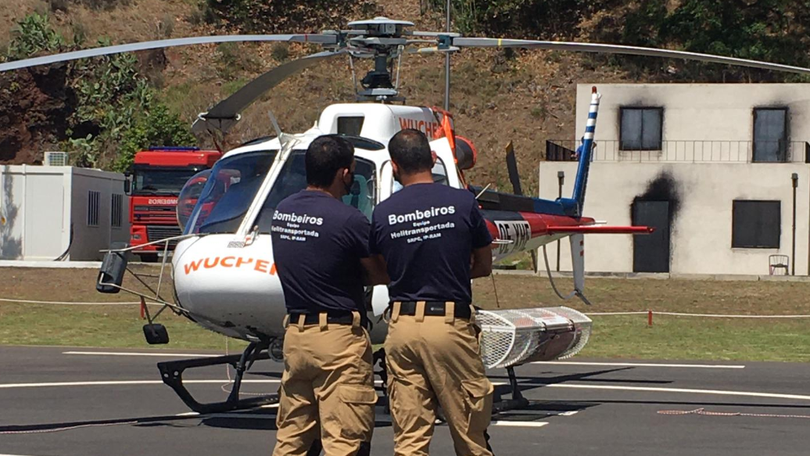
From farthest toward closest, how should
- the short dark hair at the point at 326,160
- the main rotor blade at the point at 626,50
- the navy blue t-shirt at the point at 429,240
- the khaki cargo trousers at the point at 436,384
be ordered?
the main rotor blade at the point at 626,50 < the short dark hair at the point at 326,160 < the navy blue t-shirt at the point at 429,240 < the khaki cargo trousers at the point at 436,384

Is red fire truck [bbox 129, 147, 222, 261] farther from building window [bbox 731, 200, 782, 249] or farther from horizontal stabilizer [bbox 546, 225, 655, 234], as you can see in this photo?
horizontal stabilizer [bbox 546, 225, 655, 234]

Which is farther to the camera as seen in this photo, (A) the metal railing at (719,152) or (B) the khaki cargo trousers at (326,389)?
(A) the metal railing at (719,152)

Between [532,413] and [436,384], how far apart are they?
201 inches

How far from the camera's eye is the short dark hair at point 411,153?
7676 millimetres

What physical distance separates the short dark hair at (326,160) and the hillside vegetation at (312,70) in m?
44.0

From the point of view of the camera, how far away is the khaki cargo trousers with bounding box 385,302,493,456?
734 centimetres

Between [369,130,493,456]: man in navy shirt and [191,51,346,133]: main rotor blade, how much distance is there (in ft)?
16.3

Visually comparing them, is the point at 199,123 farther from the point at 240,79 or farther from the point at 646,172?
the point at 240,79

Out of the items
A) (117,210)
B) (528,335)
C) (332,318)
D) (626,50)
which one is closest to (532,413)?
(528,335)

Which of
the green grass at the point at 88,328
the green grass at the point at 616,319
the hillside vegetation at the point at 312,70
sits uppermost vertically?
the hillside vegetation at the point at 312,70

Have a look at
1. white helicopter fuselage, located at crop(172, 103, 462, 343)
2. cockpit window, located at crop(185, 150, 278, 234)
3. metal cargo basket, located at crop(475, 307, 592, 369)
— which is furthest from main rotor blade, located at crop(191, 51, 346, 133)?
metal cargo basket, located at crop(475, 307, 592, 369)

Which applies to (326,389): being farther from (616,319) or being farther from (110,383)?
(616,319)

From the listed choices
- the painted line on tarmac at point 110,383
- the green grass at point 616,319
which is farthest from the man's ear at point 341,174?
the green grass at point 616,319

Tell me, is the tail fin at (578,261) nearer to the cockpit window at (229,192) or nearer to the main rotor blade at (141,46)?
the main rotor blade at (141,46)
